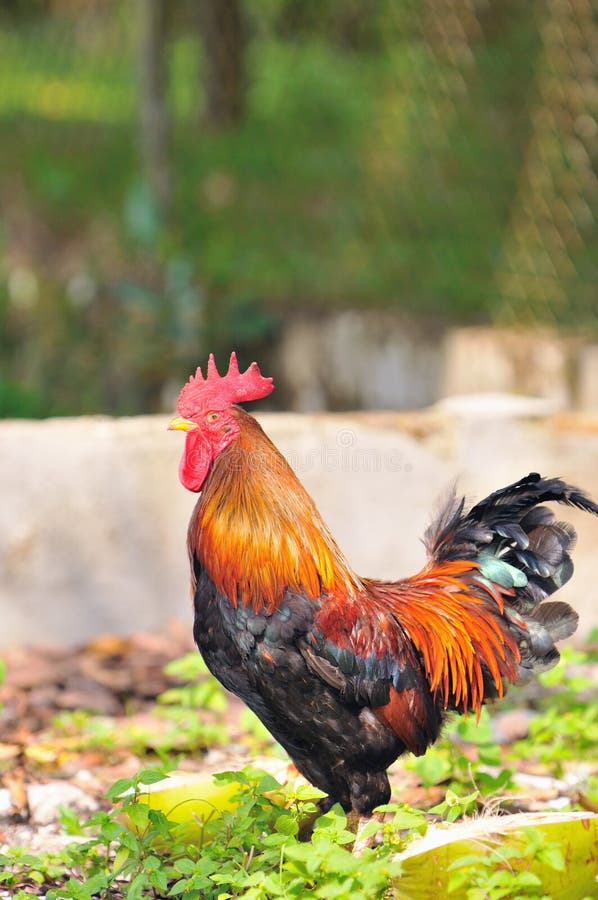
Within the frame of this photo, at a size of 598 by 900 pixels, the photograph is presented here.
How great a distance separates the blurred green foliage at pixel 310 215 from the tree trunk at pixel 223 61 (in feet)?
1.02

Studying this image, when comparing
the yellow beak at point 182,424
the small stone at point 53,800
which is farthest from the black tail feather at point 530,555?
the small stone at point 53,800

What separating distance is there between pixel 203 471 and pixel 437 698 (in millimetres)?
835

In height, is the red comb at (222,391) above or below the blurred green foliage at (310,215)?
below

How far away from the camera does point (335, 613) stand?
2822mm

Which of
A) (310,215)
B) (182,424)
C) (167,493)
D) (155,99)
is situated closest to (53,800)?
(182,424)

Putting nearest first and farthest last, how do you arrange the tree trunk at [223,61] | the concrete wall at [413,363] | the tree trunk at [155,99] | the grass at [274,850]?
the grass at [274,850], the concrete wall at [413,363], the tree trunk at [155,99], the tree trunk at [223,61]

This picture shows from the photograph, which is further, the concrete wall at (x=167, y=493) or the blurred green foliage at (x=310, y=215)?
the blurred green foliage at (x=310, y=215)

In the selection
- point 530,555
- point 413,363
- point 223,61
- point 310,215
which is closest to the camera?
point 530,555

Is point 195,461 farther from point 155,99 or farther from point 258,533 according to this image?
point 155,99

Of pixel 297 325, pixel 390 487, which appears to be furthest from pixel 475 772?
pixel 297 325

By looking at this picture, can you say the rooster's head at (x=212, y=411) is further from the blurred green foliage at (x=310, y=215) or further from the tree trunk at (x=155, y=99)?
the tree trunk at (x=155, y=99)

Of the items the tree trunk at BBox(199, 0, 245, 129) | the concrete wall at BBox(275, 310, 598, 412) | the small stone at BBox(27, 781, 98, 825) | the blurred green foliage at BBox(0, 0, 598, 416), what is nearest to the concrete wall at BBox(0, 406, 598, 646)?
the small stone at BBox(27, 781, 98, 825)

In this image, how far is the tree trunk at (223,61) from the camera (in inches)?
489

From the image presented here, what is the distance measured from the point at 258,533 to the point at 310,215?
28.5 ft
